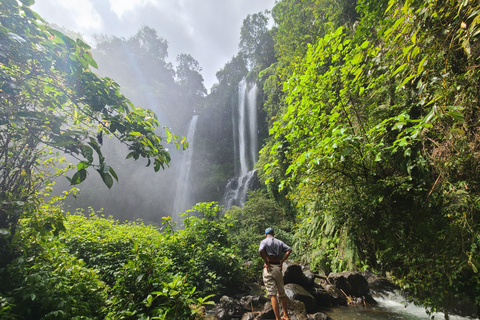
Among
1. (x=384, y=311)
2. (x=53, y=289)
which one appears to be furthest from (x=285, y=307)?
(x=53, y=289)

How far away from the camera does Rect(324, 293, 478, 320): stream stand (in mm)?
4457

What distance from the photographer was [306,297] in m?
5.15

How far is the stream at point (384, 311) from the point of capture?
4457 mm

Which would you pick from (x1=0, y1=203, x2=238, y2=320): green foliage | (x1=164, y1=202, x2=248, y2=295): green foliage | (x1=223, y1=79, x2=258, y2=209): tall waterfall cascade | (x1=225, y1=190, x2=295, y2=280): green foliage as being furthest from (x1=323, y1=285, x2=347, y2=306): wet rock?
(x1=223, y1=79, x2=258, y2=209): tall waterfall cascade

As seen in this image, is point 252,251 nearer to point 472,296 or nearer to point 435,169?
point 472,296

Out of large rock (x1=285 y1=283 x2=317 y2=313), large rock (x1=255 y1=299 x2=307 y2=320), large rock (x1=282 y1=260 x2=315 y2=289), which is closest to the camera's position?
large rock (x1=255 y1=299 x2=307 y2=320)

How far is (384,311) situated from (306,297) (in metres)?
1.72

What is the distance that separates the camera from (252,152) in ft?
85.9

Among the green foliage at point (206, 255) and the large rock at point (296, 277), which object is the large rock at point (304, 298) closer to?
the large rock at point (296, 277)

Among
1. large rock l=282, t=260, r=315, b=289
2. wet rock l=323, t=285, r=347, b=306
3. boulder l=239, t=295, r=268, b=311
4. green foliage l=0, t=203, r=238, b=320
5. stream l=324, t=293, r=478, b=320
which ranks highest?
green foliage l=0, t=203, r=238, b=320

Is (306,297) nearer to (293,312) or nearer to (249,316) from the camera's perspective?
(293,312)

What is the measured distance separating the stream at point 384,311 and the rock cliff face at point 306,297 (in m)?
0.24

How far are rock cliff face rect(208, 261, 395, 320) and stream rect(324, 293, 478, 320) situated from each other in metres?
0.24

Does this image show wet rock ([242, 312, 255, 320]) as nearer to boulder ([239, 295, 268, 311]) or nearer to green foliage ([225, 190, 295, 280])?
boulder ([239, 295, 268, 311])
